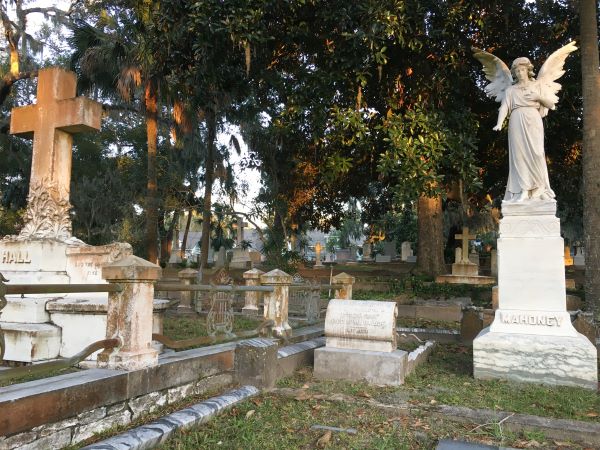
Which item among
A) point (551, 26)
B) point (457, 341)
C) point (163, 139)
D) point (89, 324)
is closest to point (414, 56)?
point (551, 26)

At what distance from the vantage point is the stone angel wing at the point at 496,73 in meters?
8.08

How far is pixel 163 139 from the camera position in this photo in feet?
105

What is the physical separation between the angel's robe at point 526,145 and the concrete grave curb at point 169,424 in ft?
17.2

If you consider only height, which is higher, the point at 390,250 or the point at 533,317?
the point at 390,250

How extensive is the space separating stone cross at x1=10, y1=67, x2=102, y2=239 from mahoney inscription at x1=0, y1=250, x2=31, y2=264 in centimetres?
32

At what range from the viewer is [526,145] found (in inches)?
295

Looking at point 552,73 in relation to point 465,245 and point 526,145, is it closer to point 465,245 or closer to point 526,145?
point 526,145

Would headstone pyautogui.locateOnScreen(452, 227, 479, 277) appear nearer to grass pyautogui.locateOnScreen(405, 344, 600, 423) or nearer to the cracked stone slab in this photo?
the cracked stone slab

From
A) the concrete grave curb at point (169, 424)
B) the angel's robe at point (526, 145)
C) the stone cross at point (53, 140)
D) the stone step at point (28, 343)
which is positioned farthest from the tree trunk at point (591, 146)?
the stone step at point (28, 343)

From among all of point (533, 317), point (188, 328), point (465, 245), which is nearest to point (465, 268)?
point (465, 245)

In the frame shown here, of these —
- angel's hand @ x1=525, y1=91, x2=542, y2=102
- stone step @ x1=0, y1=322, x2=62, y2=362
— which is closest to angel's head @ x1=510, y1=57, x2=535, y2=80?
angel's hand @ x1=525, y1=91, x2=542, y2=102

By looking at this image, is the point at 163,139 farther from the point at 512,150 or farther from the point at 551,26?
the point at 512,150

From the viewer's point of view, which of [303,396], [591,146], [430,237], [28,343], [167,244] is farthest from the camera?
[167,244]

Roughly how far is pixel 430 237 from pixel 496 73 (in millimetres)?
9532
